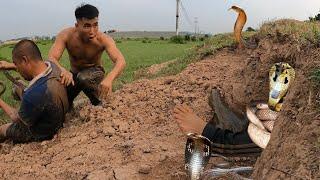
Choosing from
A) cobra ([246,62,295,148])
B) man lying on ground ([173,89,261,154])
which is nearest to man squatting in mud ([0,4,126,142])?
man lying on ground ([173,89,261,154])

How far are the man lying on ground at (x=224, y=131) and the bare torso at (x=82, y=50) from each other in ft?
5.69

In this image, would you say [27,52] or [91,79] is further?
[91,79]

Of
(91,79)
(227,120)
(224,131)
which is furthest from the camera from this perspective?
(91,79)

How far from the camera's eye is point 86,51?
5.95 meters

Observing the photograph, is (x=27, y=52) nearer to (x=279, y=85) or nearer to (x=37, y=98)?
(x=37, y=98)

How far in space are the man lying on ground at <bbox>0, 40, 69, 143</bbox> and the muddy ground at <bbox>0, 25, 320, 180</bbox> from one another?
0.14 m

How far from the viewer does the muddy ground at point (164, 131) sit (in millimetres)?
2820

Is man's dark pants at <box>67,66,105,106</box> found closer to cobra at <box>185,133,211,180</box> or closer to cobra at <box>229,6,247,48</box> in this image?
cobra at <box>229,6,247,48</box>

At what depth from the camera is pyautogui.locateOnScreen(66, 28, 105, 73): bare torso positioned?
5871 millimetres

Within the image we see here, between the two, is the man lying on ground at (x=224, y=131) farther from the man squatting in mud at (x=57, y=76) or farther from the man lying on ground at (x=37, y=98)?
the man lying on ground at (x=37, y=98)

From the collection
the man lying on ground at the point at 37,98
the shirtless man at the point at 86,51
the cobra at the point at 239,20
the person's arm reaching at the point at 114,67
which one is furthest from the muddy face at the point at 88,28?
the cobra at the point at 239,20

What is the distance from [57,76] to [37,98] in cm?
34

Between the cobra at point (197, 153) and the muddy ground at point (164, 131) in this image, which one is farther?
the cobra at point (197, 153)

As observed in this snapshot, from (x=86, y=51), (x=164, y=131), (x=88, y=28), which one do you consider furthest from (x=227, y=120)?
(x=86, y=51)
